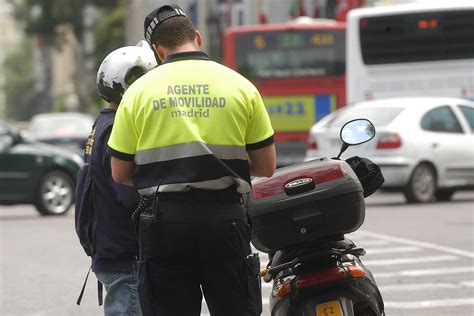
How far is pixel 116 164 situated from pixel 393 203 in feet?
49.2

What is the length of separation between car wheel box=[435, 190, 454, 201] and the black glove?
562 inches

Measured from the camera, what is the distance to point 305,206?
5125 mm

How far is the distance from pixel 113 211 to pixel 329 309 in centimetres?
92

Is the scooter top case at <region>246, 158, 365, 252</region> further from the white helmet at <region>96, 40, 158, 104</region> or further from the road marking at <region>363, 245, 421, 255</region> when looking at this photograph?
the road marking at <region>363, 245, 421, 255</region>

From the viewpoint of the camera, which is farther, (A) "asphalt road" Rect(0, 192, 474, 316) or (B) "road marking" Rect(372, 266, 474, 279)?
(B) "road marking" Rect(372, 266, 474, 279)

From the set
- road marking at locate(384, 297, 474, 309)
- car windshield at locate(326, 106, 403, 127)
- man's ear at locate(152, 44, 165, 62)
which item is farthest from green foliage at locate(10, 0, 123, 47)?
man's ear at locate(152, 44, 165, 62)

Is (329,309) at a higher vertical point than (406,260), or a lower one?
higher

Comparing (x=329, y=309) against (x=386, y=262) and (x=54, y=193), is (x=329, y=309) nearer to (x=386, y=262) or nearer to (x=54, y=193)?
(x=386, y=262)

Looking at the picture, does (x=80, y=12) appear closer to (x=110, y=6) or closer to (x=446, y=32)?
(x=110, y=6)

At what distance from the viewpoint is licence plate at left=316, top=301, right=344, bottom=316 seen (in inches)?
201

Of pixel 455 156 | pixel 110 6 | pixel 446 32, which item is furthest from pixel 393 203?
pixel 110 6

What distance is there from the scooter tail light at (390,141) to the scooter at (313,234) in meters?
13.2

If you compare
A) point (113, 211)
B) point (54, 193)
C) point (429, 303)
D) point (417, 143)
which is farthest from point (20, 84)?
point (113, 211)

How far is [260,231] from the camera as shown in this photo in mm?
5156
